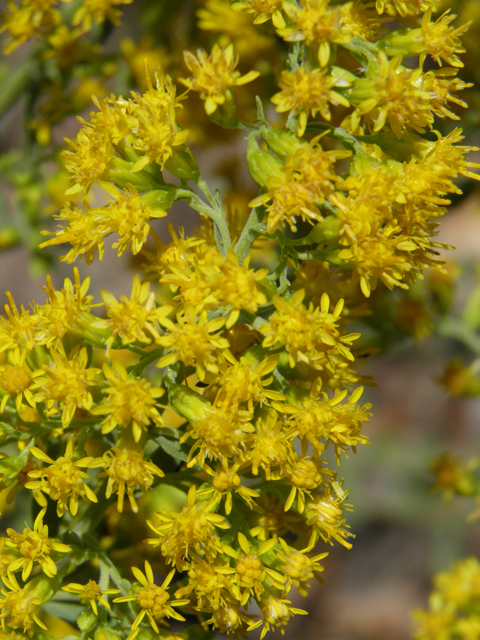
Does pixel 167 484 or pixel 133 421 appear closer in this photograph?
pixel 133 421

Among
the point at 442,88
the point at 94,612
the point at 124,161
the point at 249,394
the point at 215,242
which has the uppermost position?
the point at 124,161

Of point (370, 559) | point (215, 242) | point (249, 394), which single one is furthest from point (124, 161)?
point (370, 559)

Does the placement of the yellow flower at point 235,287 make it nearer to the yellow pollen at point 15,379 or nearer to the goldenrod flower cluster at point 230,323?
the goldenrod flower cluster at point 230,323

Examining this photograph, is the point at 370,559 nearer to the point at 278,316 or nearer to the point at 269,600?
the point at 269,600

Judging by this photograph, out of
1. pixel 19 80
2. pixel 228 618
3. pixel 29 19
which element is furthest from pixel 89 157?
pixel 19 80

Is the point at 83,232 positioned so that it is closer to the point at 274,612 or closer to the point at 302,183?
the point at 302,183

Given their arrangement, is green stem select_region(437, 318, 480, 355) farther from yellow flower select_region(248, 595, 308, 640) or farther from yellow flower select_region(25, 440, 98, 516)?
yellow flower select_region(25, 440, 98, 516)

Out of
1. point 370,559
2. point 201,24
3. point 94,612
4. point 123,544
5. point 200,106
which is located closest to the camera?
point 94,612

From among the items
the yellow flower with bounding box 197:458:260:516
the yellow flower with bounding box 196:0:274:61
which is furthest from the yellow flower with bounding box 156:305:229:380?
the yellow flower with bounding box 196:0:274:61
